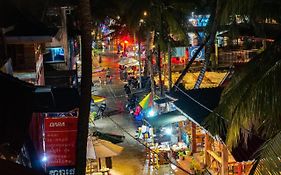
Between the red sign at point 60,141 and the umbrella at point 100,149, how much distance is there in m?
4.71

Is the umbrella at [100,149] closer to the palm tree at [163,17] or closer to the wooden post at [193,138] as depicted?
the wooden post at [193,138]

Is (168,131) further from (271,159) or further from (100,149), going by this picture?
(271,159)

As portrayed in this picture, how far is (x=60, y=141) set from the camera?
1068cm

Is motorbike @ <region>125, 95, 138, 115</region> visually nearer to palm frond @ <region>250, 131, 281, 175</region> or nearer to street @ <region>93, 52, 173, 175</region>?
street @ <region>93, 52, 173, 175</region>

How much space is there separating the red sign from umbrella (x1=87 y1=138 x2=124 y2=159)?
4.71 meters

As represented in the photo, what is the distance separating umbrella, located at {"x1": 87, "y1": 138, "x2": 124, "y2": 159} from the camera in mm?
15669

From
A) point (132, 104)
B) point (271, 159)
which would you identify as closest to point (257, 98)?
point (271, 159)

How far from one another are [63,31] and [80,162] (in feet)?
56.4

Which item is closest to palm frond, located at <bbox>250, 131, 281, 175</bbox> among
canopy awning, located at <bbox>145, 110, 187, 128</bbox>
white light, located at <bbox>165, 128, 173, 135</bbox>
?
canopy awning, located at <bbox>145, 110, 187, 128</bbox>

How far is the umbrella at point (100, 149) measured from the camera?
1567cm

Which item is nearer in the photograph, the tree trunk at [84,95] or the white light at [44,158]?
the tree trunk at [84,95]

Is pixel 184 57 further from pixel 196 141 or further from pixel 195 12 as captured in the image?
pixel 196 141

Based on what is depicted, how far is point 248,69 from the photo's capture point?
21.2 ft

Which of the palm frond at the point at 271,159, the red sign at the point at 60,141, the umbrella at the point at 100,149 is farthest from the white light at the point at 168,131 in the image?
the palm frond at the point at 271,159
